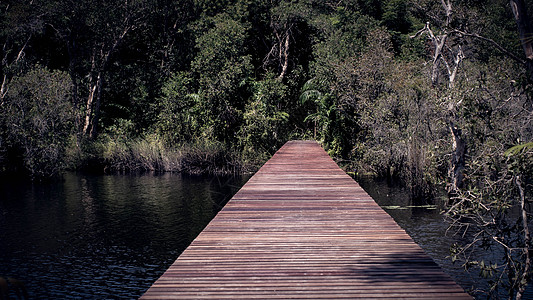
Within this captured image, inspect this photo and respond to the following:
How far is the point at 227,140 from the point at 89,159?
21.7 ft

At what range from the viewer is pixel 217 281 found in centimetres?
374

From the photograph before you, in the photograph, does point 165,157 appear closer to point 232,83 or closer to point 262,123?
point 262,123

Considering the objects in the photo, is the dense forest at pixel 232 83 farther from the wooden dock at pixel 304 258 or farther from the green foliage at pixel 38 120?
the wooden dock at pixel 304 258

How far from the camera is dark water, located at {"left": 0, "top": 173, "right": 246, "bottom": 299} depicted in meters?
8.43

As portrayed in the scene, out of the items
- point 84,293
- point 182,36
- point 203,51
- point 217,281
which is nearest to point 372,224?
point 217,281

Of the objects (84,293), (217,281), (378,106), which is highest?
(378,106)

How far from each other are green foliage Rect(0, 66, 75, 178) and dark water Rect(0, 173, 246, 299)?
101 centimetres

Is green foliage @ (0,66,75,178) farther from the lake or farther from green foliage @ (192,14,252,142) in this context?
green foliage @ (192,14,252,142)

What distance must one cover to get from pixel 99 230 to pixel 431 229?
7.76 m

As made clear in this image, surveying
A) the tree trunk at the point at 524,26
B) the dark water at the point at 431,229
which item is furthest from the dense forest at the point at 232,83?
the tree trunk at the point at 524,26

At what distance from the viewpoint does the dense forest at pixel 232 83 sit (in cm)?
1669

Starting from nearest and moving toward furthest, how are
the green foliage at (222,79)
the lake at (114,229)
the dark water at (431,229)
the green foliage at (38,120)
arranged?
the dark water at (431,229) → the lake at (114,229) → the green foliage at (38,120) → the green foliage at (222,79)

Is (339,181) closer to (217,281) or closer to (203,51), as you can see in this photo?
(217,281)

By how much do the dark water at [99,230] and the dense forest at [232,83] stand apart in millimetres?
3038
